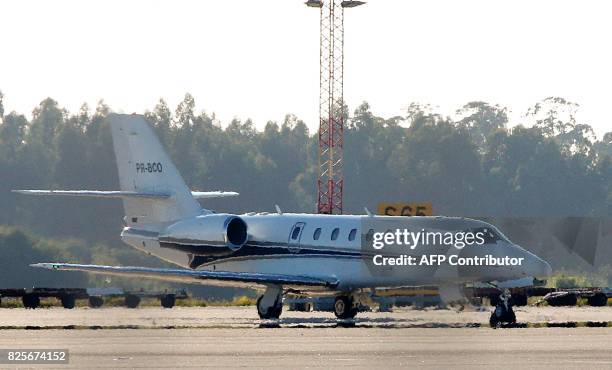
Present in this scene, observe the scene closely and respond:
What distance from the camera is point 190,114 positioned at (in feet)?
507

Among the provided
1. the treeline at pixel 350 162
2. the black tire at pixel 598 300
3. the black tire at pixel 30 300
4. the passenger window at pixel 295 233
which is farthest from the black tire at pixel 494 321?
the treeline at pixel 350 162

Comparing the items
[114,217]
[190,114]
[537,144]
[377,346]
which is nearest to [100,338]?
[377,346]

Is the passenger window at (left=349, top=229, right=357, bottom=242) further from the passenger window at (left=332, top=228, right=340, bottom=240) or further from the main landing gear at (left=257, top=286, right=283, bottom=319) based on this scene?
the main landing gear at (left=257, top=286, right=283, bottom=319)

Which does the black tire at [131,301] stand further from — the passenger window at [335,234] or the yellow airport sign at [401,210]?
the yellow airport sign at [401,210]

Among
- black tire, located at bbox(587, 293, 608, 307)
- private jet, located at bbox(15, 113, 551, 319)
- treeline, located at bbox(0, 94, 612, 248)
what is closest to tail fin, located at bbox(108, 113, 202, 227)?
private jet, located at bbox(15, 113, 551, 319)

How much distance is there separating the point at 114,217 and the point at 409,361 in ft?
246

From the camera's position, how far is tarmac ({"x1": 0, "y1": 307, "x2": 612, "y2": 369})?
27.8 meters

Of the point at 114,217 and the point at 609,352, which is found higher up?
the point at 114,217

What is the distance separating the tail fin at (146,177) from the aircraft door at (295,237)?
4374 mm

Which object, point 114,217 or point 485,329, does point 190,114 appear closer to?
point 114,217

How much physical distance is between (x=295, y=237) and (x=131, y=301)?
5.93m

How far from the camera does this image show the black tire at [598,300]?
57869 mm

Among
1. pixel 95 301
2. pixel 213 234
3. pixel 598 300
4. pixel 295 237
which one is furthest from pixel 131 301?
pixel 598 300

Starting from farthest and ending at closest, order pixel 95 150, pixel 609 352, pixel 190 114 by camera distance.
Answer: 1. pixel 190 114
2. pixel 95 150
3. pixel 609 352
